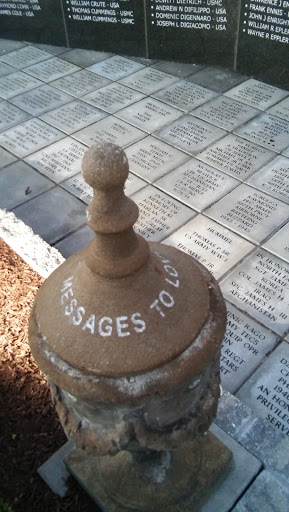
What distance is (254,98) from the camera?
7262mm

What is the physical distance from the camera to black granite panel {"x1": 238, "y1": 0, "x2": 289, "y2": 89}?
6.96 meters

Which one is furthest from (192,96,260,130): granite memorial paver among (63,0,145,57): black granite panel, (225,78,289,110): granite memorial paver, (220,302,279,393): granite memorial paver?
(220,302,279,393): granite memorial paver

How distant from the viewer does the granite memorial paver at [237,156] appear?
5980 mm

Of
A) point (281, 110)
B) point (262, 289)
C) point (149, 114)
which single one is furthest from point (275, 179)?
point (149, 114)

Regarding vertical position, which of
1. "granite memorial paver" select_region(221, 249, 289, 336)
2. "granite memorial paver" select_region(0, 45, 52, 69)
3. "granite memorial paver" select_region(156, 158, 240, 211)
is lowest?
"granite memorial paver" select_region(221, 249, 289, 336)

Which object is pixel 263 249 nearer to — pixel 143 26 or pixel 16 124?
pixel 16 124

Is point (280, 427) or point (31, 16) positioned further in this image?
point (31, 16)

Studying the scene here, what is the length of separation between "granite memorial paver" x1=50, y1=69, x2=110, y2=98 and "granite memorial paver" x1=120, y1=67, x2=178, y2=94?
42 centimetres

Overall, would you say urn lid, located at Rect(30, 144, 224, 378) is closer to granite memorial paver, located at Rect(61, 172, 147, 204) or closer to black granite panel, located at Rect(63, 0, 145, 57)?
granite memorial paver, located at Rect(61, 172, 147, 204)

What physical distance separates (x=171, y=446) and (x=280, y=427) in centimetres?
175

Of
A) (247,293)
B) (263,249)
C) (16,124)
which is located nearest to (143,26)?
(16,124)

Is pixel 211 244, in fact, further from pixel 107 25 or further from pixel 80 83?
pixel 107 25

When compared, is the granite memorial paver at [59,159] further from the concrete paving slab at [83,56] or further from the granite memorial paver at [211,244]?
the concrete paving slab at [83,56]

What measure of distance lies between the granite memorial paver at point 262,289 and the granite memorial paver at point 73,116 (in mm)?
3488
